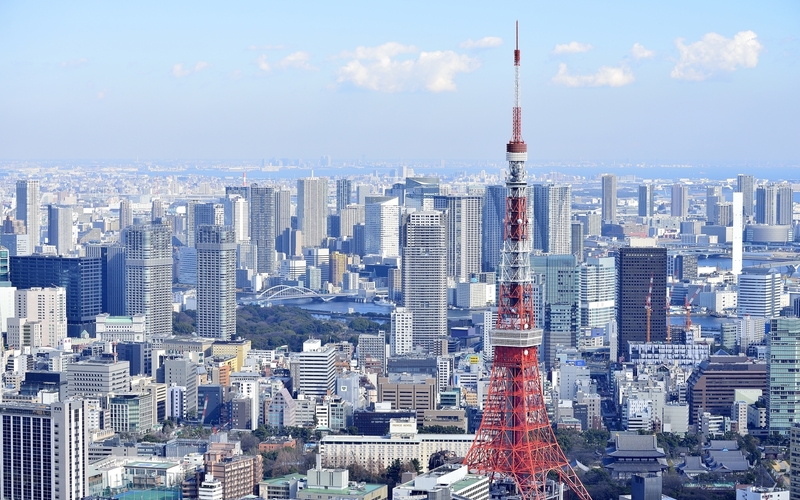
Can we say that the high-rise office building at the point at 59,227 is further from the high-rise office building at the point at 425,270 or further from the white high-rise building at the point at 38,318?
the white high-rise building at the point at 38,318

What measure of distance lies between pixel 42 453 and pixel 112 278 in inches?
603

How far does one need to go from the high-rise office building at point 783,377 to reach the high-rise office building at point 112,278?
1205 centimetres

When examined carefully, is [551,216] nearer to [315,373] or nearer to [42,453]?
[315,373]

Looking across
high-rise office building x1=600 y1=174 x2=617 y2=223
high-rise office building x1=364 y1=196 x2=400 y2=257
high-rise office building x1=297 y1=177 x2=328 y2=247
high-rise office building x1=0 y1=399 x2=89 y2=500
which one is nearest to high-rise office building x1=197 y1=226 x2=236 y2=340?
high-rise office building x1=364 y1=196 x2=400 y2=257

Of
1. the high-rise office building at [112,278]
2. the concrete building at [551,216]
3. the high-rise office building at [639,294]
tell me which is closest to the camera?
the high-rise office building at [639,294]

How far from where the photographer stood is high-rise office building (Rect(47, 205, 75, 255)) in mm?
36938

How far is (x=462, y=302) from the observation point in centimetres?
3347

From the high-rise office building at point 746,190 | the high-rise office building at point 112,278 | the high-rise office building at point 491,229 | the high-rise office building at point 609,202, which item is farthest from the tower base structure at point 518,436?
the high-rise office building at point 609,202

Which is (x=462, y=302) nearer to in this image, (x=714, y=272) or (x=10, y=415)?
(x=714, y=272)

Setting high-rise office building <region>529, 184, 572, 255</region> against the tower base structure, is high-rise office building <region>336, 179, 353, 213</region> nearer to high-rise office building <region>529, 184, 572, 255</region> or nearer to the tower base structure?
high-rise office building <region>529, 184, 572, 255</region>

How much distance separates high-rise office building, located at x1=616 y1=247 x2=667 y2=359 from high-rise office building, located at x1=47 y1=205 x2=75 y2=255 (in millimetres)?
13971

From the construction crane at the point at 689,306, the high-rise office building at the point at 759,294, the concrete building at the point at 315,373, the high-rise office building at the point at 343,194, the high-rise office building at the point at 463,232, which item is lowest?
the concrete building at the point at 315,373

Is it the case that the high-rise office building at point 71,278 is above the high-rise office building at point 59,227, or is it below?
below

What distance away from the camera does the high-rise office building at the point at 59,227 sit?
36.9m
